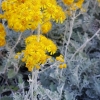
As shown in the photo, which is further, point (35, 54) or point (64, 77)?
point (64, 77)

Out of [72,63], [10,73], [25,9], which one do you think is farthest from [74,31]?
[25,9]

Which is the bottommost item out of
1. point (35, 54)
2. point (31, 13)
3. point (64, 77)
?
point (64, 77)

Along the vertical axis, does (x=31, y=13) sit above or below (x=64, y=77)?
above

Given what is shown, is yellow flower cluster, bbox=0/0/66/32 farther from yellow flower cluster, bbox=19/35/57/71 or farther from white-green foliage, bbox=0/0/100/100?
white-green foliage, bbox=0/0/100/100

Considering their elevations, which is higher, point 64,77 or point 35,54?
point 35,54

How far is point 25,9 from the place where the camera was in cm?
140

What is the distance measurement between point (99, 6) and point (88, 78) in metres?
1.02

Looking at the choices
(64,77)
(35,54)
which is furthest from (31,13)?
(64,77)

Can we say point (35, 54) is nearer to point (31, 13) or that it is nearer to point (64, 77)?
point (31, 13)

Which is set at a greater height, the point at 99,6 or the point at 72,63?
the point at 99,6

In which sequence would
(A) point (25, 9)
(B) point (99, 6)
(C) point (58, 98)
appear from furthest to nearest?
(B) point (99, 6) < (C) point (58, 98) < (A) point (25, 9)

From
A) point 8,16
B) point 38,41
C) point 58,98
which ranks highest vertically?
point 8,16

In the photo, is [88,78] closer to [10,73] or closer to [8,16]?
[10,73]

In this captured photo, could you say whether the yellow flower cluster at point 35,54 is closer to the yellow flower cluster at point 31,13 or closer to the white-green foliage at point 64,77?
the yellow flower cluster at point 31,13
